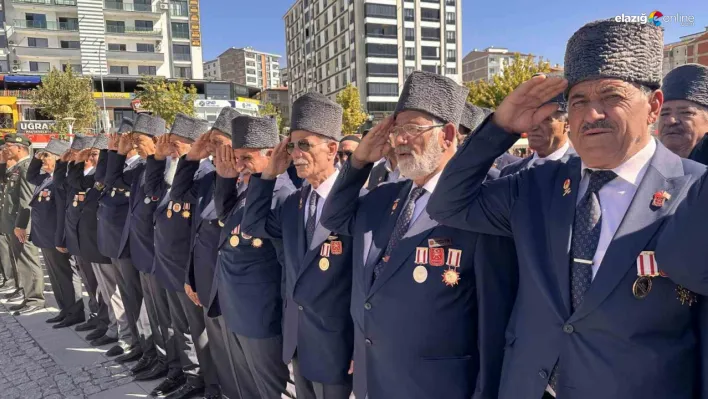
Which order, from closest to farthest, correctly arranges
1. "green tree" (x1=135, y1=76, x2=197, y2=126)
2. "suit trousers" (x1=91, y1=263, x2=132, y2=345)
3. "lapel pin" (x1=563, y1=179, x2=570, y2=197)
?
"lapel pin" (x1=563, y1=179, x2=570, y2=197)
"suit trousers" (x1=91, y1=263, x2=132, y2=345)
"green tree" (x1=135, y1=76, x2=197, y2=126)

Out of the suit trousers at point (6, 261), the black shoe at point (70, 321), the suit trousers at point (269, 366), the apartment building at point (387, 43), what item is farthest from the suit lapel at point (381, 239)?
the apartment building at point (387, 43)

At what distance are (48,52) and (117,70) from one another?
617cm

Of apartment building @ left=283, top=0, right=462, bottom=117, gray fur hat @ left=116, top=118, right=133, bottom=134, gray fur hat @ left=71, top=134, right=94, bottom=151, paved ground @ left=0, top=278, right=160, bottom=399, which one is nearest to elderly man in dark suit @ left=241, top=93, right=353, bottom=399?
paved ground @ left=0, top=278, right=160, bottom=399

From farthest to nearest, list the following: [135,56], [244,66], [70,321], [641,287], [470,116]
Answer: [244,66] → [135,56] → [70,321] → [470,116] → [641,287]

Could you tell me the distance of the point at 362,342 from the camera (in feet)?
8.07

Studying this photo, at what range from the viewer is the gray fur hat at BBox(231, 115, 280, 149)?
3607 mm

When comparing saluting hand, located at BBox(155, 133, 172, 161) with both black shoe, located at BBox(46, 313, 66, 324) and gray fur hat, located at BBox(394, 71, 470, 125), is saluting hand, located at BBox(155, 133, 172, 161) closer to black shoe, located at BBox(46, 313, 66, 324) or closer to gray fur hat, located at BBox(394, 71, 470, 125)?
gray fur hat, located at BBox(394, 71, 470, 125)

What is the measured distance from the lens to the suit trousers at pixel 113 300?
229 inches

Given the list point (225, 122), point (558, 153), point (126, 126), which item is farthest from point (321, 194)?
point (126, 126)

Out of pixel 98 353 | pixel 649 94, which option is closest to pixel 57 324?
pixel 98 353

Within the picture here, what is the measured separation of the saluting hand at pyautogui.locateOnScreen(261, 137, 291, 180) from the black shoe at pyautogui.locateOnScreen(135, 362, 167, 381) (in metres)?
2.83

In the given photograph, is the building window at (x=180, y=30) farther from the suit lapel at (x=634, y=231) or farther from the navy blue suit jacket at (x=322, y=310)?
the suit lapel at (x=634, y=231)

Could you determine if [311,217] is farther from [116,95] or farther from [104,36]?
[104,36]

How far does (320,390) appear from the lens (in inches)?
115
